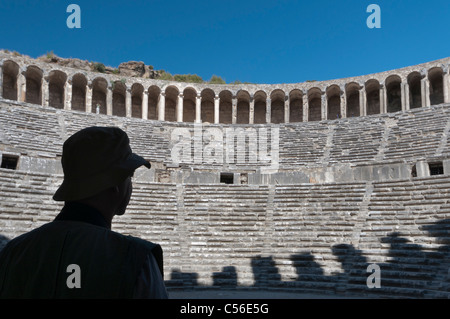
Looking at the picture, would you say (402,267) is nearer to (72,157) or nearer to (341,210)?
(341,210)

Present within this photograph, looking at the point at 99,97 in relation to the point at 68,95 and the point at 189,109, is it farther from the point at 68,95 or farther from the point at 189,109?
the point at 189,109

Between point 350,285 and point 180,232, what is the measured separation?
5623 mm

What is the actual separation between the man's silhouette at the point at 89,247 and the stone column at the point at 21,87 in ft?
87.3

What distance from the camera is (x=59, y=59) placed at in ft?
102

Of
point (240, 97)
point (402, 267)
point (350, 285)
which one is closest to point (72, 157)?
point (350, 285)

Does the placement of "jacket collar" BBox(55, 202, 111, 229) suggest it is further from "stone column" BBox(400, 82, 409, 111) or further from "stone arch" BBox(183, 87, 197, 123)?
"stone arch" BBox(183, 87, 197, 123)

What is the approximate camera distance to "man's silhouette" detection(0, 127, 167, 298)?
124 centimetres

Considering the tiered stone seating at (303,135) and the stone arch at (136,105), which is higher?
the stone arch at (136,105)

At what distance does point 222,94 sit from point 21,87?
516 inches

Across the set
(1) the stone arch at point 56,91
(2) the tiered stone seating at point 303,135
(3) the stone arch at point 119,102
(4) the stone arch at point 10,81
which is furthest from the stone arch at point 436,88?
(4) the stone arch at point 10,81

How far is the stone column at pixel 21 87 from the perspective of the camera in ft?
82.4

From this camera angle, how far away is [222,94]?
2994cm

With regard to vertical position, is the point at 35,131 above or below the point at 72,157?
above
